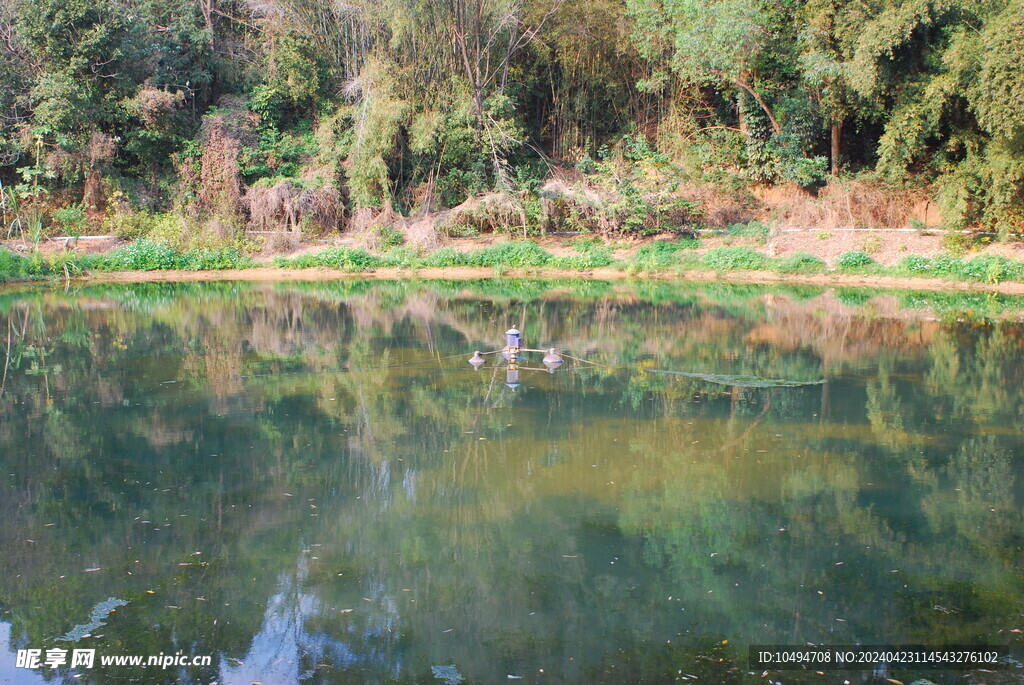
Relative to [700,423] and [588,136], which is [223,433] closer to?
[700,423]

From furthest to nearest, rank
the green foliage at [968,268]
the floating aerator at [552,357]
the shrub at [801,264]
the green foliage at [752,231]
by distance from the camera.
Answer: the green foliage at [752,231] < the shrub at [801,264] < the green foliage at [968,268] < the floating aerator at [552,357]

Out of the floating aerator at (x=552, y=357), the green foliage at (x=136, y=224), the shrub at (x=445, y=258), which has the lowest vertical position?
the floating aerator at (x=552, y=357)

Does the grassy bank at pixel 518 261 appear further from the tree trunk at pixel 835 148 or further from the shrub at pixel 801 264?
the tree trunk at pixel 835 148

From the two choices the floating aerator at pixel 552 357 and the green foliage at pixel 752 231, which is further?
the green foliage at pixel 752 231

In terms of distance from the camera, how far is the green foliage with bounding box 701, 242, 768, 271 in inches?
934

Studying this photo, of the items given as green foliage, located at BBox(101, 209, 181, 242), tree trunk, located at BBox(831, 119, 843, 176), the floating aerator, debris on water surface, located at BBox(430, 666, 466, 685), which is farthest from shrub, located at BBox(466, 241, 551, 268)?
debris on water surface, located at BBox(430, 666, 466, 685)

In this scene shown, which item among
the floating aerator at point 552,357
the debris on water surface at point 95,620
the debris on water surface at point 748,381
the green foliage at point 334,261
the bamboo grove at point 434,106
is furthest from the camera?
the green foliage at point 334,261

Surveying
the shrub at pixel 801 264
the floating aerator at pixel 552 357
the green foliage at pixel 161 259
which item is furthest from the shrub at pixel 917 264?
the green foliage at pixel 161 259

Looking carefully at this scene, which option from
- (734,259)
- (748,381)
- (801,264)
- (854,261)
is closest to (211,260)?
(734,259)

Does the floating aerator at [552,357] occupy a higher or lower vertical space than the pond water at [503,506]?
higher

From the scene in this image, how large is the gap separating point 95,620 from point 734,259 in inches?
819

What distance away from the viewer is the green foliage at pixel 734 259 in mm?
23719

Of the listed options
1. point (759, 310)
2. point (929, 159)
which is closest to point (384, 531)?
point (759, 310)

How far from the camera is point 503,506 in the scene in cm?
752
